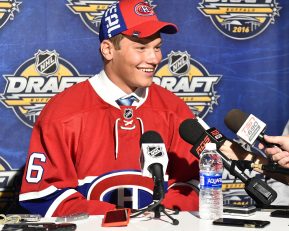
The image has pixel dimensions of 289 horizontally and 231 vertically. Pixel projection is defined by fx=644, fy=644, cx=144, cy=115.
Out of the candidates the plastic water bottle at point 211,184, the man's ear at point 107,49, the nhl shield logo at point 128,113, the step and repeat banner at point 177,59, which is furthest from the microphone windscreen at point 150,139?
the step and repeat banner at point 177,59

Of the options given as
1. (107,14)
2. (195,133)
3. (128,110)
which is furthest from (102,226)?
(107,14)

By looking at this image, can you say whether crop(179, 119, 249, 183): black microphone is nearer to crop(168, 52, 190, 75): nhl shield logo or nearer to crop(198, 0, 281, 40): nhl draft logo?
crop(168, 52, 190, 75): nhl shield logo

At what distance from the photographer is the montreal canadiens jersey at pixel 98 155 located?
2.21 m

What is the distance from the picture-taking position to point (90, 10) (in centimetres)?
296

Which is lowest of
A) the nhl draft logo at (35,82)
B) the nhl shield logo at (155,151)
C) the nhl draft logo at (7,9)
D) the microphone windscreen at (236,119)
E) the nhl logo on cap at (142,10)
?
the nhl shield logo at (155,151)

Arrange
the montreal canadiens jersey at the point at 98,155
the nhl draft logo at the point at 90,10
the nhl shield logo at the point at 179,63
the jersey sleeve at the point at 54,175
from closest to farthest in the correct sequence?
the jersey sleeve at the point at 54,175, the montreal canadiens jersey at the point at 98,155, the nhl draft logo at the point at 90,10, the nhl shield logo at the point at 179,63

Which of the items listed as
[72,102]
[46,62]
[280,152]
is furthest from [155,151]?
[46,62]

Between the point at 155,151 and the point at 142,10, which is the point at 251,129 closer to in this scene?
the point at 155,151

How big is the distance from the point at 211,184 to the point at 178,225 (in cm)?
17

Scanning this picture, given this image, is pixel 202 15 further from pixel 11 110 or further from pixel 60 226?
pixel 60 226

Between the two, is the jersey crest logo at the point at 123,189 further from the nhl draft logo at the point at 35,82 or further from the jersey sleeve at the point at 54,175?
the nhl draft logo at the point at 35,82

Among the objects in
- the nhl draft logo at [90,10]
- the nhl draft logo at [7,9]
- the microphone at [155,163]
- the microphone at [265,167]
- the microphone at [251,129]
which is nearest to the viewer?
the microphone at [155,163]

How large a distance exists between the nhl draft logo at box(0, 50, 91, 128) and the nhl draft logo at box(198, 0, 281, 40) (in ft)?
2.46

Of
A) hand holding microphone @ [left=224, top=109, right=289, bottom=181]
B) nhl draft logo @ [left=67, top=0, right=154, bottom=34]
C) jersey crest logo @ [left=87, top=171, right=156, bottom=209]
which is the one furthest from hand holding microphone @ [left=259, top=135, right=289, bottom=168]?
nhl draft logo @ [left=67, top=0, right=154, bottom=34]
